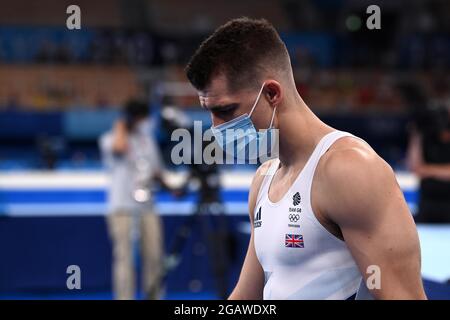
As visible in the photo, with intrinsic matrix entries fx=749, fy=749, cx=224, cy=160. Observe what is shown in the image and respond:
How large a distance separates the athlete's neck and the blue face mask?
0.10 ft

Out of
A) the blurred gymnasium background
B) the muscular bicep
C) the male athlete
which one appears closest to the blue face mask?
the male athlete

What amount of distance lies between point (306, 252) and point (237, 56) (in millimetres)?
451

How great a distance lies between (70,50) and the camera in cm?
1152

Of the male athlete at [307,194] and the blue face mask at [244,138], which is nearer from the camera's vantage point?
the male athlete at [307,194]

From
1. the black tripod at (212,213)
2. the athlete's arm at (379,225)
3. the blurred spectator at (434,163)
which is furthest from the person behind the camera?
the blurred spectator at (434,163)

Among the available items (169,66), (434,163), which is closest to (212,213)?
(434,163)

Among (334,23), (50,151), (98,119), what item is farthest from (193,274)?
(334,23)

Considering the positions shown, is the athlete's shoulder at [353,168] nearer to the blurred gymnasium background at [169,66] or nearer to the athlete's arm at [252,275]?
the athlete's arm at [252,275]

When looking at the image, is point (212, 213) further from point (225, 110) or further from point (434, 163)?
point (225, 110)

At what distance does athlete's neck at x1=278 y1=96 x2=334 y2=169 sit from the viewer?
1669mm

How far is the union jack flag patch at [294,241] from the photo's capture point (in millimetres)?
1620

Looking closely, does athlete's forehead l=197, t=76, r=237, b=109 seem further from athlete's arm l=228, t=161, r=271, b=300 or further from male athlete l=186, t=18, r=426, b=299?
athlete's arm l=228, t=161, r=271, b=300

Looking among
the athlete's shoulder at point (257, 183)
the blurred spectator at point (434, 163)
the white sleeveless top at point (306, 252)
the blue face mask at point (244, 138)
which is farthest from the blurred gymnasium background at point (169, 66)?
the white sleeveless top at point (306, 252)

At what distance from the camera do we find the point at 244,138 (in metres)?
1.75
